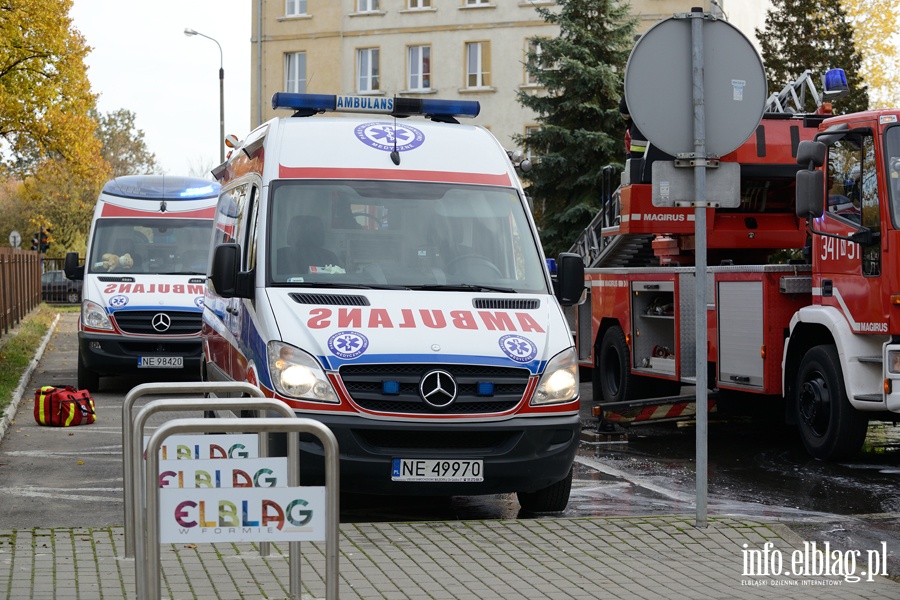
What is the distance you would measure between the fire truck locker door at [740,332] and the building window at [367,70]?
1889 inches

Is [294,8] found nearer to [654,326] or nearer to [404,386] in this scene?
[654,326]

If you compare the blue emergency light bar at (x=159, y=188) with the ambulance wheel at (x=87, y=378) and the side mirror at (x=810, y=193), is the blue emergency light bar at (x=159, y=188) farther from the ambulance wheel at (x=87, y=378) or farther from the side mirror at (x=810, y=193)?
the side mirror at (x=810, y=193)

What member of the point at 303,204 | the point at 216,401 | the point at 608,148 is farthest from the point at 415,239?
the point at 608,148

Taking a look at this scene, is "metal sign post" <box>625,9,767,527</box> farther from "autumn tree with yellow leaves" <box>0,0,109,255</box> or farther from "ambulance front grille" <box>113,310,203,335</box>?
"autumn tree with yellow leaves" <box>0,0,109,255</box>

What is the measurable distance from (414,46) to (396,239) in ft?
167

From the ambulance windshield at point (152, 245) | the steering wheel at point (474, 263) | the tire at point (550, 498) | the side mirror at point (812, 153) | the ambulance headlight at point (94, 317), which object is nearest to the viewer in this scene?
the tire at point (550, 498)

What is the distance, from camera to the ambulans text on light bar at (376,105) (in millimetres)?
10656

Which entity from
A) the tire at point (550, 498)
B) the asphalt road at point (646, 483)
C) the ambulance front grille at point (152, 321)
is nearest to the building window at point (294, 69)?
the ambulance front grille at point (152, 321)

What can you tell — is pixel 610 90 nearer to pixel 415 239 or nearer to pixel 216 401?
pixel 415 239

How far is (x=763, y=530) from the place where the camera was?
7965 mm

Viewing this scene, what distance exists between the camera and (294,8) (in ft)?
201

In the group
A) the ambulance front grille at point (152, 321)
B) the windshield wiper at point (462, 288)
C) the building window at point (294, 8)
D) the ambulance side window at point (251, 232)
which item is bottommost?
the ambulance front grille at point (152, 321)

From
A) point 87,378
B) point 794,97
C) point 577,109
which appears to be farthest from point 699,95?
point 577,109

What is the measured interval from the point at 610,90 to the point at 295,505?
3213 centimetres
